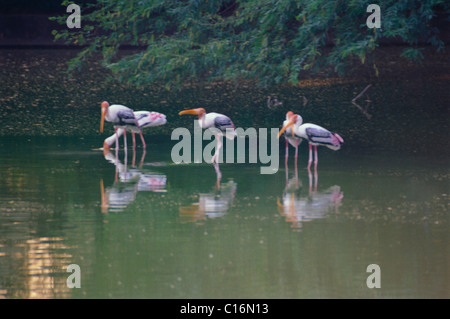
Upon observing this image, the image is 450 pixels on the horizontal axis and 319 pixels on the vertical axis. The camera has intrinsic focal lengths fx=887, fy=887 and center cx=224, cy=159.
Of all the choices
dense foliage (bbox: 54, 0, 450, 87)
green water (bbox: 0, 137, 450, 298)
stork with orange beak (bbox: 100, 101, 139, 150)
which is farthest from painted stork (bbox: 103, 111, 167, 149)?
dense foliage (bbox: 54, 0, 450, 87)

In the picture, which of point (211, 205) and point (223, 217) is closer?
point (223, 217)

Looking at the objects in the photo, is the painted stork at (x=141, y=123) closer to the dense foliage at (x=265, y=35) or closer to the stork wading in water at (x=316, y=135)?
the dense foliage at (x=265, y=35)

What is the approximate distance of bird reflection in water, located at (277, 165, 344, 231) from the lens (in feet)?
31.3

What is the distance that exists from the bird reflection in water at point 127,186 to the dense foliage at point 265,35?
14.4ft

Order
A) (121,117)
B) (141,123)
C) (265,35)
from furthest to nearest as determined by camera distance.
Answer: (265,35), (141,123), (121,117)

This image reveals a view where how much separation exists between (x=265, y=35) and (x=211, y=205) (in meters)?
7.70

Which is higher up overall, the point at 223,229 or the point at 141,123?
the point at 141,123

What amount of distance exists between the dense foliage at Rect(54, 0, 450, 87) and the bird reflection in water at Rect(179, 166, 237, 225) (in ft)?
16.5

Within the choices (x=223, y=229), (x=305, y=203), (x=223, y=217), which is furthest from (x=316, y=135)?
(x=223, y=229)

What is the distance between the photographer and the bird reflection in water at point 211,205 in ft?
31.5

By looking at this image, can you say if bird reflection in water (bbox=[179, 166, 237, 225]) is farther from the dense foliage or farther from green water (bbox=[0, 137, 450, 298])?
the dense foliage

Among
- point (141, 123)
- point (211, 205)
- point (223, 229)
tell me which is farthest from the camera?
point (141, 123)

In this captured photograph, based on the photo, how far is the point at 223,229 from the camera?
355 inches

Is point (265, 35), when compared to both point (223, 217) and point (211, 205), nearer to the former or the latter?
point (211, 205)
